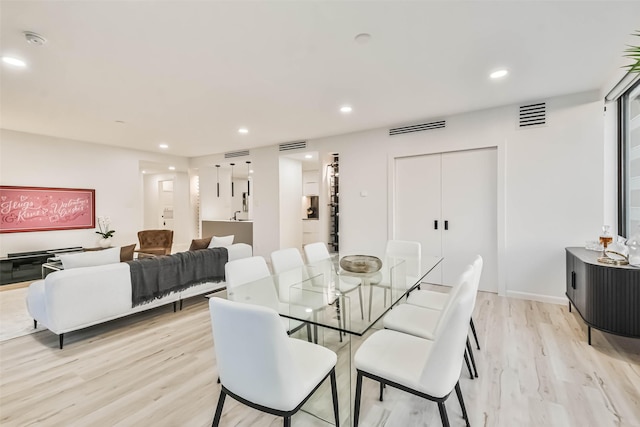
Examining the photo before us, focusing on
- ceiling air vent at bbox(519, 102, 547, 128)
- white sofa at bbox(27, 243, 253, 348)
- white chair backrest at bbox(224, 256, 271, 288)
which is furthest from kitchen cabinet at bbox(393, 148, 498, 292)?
white sofa at bbox(27, 243, 253, 348)

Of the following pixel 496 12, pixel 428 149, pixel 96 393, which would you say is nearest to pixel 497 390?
pixel 496 12

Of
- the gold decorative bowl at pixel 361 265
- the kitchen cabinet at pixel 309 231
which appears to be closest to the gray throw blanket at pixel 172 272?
the gold decorative bowl at pixel 361 265

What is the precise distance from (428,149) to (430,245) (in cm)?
152

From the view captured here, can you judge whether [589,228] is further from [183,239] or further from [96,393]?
[183,239]

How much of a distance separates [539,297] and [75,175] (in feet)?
27.0

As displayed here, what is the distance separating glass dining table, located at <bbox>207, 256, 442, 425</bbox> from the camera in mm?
1793

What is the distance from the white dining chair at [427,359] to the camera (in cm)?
129

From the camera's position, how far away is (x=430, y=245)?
4.73m

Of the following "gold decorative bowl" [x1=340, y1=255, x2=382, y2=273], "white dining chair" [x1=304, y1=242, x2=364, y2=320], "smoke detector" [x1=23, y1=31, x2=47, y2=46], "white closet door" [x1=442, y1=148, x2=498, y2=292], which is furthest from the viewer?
"white closet door" [x1=442, y1=148, x2=498, y2=292]

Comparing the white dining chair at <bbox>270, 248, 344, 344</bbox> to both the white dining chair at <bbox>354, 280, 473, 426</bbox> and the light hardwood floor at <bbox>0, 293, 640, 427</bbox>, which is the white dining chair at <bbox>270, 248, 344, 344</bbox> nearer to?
→ the white dining chair at <bbox>354, 280, 473, 426</bbox>

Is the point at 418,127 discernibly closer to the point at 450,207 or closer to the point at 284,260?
the point at 450,207

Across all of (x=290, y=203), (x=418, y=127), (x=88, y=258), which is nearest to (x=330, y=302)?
(x=88, y=258)

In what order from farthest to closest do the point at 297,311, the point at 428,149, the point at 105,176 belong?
the point at 105,176
the point at 428,149
the point at 297,311

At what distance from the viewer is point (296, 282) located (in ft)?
8.48
